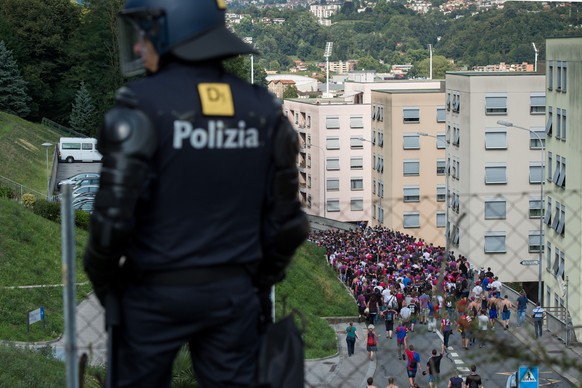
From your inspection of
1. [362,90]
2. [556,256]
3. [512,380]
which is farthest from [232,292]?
[362,90]

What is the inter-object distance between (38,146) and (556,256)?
88.7ft

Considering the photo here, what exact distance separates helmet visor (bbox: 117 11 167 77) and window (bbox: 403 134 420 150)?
79598mm

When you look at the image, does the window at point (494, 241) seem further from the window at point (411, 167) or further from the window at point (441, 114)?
the window at point (441, 114)

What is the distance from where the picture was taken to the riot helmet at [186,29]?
483 cm

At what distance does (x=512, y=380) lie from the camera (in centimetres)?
896

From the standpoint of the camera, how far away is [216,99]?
479 centimetres

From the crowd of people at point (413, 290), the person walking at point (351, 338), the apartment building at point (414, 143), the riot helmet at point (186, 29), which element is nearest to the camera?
the riot helmet at point (186, 29)

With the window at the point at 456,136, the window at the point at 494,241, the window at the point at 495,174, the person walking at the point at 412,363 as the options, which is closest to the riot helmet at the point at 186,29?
the person walking at the point at 412,363

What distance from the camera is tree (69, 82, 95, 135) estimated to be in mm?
71350

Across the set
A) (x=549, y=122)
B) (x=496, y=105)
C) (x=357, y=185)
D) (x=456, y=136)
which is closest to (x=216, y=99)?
(x=549, y=122)

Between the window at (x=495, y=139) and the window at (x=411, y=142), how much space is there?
1721cm

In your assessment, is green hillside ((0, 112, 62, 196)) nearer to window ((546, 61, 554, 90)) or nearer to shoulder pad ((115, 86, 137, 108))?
window ((546, 61, 554, 90))

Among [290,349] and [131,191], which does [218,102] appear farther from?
[290,349]

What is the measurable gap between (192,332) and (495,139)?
63.4m
